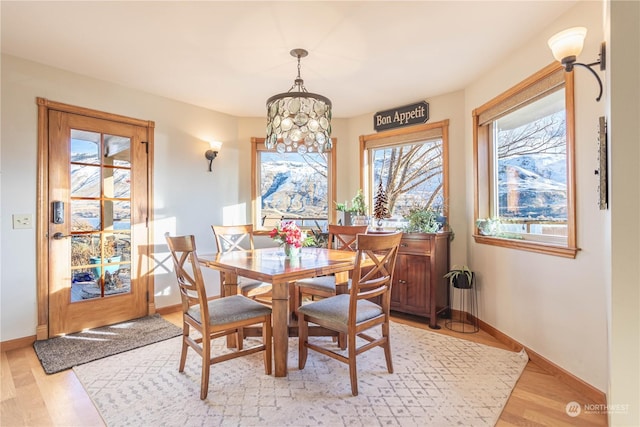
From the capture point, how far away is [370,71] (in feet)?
9.77

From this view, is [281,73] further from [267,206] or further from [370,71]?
[267,206]

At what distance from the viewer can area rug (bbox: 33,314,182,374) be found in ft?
7.97

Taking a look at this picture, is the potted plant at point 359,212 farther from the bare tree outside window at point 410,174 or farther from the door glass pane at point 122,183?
the door glass pane at point 122,183

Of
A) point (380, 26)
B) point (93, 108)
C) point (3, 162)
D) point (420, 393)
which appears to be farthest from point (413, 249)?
point (3, 162)

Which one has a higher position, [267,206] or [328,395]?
[267,206]

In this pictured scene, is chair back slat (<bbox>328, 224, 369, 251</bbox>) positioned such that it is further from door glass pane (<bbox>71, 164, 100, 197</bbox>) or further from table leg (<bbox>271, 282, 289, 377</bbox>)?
door glass pane (<bbox>71, 164, 100, 197</bbox>)

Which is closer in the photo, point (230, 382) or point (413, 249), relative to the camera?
point (230, 382)

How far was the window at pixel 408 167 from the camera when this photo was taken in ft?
12.1

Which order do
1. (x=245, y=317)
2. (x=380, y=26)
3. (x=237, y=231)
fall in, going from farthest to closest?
(x=237, y=231) < (x=380, y=26) < (x=245, y=317)

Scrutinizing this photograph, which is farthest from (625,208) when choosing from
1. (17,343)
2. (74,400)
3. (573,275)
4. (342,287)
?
(17,343)

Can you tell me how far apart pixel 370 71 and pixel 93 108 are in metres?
2.74

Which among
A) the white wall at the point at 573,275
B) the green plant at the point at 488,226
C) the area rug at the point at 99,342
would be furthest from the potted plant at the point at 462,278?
the area rug at the point at 99,342

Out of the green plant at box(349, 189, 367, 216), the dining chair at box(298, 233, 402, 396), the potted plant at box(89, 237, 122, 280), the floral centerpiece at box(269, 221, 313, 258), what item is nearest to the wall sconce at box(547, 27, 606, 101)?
the dining chair at box(298, 233, 402, 396)

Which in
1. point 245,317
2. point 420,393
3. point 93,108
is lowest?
point 420,393
